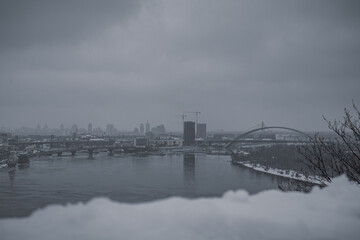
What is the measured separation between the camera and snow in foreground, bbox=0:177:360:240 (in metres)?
0.91

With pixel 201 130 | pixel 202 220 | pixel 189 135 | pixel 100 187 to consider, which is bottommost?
pixel 100 187

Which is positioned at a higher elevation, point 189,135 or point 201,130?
point 201,130

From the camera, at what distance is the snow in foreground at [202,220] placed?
91 cm

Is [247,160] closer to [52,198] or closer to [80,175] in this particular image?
[80,175]

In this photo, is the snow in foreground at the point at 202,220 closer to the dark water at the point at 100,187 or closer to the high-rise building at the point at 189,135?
the dark water at the point at 100,187

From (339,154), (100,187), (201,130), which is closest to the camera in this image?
(339,154)

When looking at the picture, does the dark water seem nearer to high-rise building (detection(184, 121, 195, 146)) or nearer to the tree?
the tree

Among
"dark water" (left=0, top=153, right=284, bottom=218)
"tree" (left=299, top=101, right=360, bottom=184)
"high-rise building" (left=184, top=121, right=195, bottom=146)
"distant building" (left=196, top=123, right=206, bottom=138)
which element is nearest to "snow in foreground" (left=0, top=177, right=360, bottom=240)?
"tree" (left=299, top=101, right=360, bottom=184)

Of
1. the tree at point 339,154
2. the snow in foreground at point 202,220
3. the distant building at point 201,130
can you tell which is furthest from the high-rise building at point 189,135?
the snow in foreground at point 202,220

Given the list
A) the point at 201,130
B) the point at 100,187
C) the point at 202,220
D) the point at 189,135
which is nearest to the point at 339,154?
the point at 202,220

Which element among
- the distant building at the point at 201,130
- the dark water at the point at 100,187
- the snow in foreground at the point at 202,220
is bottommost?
the dark water at the point at 100,187

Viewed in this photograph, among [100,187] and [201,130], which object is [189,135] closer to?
[201,130]

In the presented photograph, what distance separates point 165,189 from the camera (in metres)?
7.39

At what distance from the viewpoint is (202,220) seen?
40.4 inches
